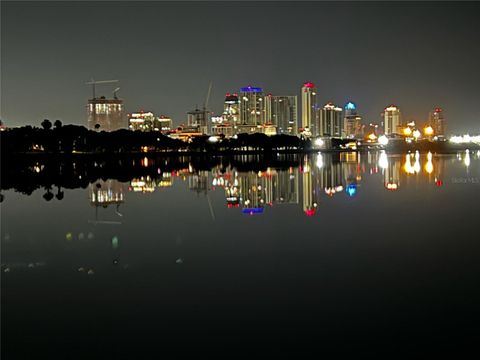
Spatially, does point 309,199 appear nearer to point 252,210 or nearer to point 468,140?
point 252,210

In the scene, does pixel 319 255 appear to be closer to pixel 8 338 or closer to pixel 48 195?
pixel 8 338

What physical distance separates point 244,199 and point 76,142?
6723 centimetres

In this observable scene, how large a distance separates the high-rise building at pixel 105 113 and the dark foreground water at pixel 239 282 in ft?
600

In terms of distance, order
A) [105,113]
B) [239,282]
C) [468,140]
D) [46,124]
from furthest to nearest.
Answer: [105,113], [468,140], [46,124], [239,282]

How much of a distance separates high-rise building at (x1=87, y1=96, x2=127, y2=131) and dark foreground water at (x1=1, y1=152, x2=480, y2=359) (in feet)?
600

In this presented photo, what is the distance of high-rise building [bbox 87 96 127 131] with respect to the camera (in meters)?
194

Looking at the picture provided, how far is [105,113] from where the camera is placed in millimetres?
195625

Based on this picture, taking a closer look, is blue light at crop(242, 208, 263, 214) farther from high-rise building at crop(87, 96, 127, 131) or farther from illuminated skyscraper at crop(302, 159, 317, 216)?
high-rise building at crop(87, 96, 127, 131)

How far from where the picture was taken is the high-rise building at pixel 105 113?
194 m

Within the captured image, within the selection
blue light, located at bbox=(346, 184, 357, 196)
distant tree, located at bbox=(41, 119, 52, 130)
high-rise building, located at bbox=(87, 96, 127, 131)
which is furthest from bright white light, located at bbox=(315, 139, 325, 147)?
blue light, located at bbox=(346, 184, 357, 196)

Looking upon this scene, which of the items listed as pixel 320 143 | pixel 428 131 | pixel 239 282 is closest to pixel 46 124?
pixel 239 282

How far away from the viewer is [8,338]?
21.2ft

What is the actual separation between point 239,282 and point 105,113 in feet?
639

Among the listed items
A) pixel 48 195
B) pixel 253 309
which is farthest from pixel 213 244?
pixel 48 195
